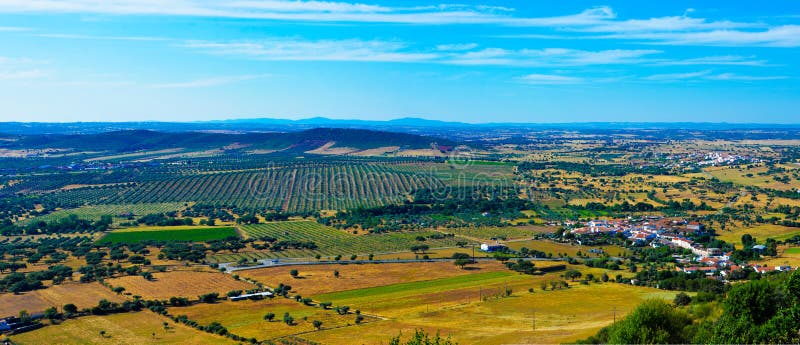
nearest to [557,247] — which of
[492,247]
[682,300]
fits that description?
[492,247]

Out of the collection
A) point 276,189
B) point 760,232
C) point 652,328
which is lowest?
point 760,232

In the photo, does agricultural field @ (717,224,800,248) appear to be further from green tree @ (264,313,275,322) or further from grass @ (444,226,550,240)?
green tree @ (264,313,275,322)

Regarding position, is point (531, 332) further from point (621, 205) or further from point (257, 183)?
point (257, 183)

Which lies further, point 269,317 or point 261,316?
point 261,316

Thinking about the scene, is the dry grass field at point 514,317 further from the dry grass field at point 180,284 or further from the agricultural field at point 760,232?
the agricultural field at point 760,232

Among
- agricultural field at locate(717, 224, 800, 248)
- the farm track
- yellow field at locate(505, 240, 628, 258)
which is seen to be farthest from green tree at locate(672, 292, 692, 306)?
the farm track

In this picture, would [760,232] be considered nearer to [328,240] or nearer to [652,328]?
[328,240]
